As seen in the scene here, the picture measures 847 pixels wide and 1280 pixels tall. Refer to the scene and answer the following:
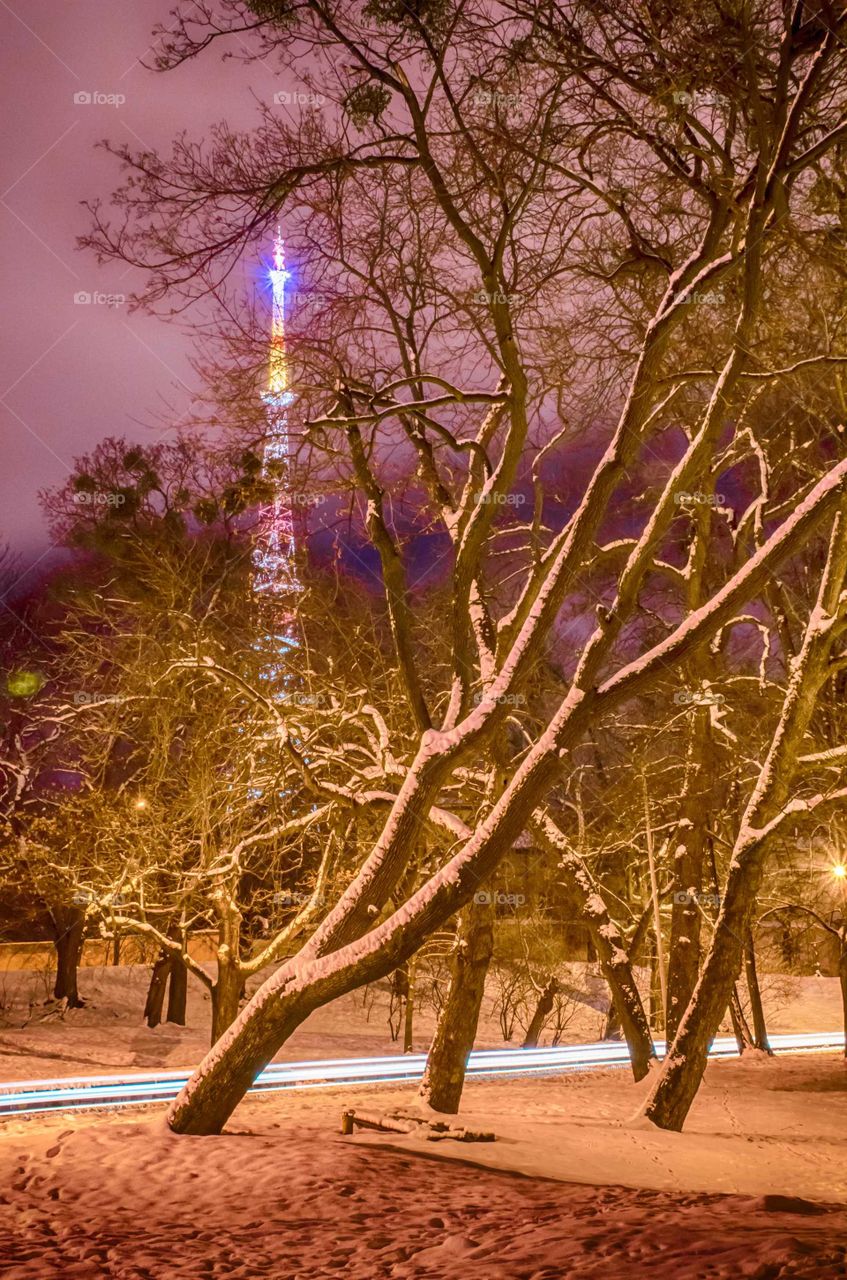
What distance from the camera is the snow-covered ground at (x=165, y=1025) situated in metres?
26.3

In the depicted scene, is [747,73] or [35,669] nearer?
[747,73]

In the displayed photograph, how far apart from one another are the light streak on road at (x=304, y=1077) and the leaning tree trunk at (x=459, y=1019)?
17.3 feet

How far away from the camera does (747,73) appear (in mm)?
7688

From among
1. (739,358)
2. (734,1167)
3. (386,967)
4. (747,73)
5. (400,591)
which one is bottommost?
(734,1167)

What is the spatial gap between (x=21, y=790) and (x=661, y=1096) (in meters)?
22.5

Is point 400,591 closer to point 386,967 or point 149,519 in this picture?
point 386,967

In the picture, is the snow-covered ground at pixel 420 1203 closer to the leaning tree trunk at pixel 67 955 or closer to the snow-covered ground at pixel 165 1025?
the snow-covered ground at pixel 165 1025

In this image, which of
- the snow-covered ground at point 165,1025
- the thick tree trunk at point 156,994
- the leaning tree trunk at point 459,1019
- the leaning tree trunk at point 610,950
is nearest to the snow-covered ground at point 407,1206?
the leaning tree trunk at point 459,1019

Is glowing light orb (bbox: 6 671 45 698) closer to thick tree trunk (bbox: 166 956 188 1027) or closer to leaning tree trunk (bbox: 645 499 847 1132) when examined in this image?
thick tree trunk (bbox: 166 956 188 1027)

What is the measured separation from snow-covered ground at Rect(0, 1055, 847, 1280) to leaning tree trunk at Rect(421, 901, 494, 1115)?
3.55 feet

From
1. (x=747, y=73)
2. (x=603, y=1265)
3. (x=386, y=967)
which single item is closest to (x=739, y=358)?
(x=747, y=73)

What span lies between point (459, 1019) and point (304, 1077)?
10809 millimetres

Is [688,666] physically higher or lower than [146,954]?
higher

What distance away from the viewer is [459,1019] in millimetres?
11477
